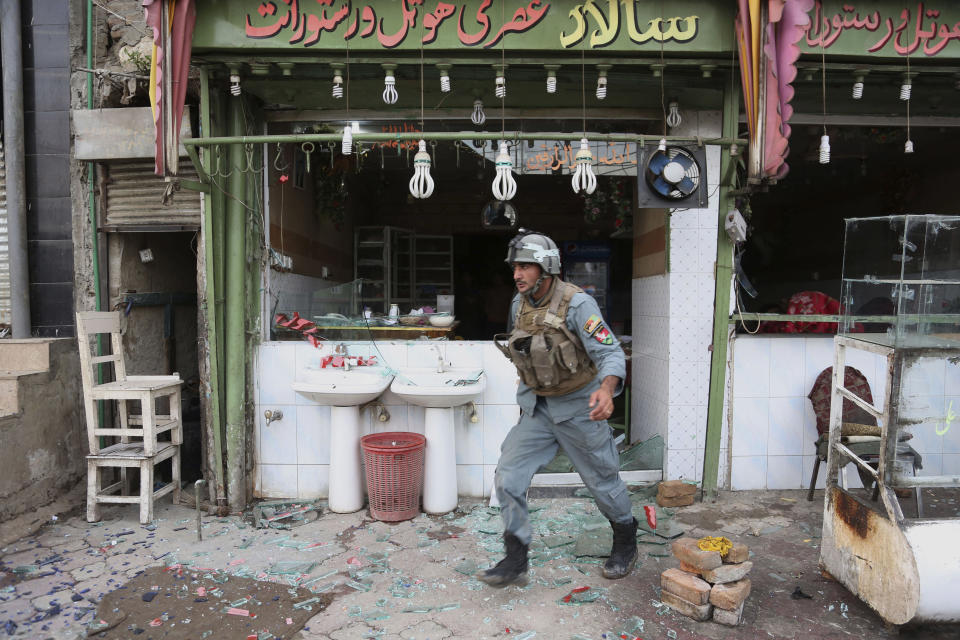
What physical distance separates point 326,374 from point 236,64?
2.44m

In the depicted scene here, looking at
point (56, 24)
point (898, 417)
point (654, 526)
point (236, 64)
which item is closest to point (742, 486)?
point (654, 526)

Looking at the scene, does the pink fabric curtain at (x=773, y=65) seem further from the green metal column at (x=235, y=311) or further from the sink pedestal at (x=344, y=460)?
the green metal column at (x=235, y=311)

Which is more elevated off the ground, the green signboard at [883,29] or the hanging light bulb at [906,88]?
the green signboard at [883,29]

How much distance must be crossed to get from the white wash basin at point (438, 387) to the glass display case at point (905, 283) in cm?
255

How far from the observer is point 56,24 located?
5.45 metres

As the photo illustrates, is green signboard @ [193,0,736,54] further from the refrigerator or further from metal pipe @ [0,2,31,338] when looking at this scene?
the refrigerator

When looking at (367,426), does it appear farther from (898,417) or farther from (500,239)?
(500,239)

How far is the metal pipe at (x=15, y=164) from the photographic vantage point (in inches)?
209

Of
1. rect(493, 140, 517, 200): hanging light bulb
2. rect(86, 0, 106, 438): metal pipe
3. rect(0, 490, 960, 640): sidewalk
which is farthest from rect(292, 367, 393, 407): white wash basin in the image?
rect(86, 0, 106, 438): metal pipe

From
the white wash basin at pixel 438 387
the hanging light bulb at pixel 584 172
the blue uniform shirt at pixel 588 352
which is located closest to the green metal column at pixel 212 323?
the white wash basin at pixel 438 387

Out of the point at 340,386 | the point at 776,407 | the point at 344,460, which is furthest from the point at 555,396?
the point at 776,407

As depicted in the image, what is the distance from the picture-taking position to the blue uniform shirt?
3262 millimetres

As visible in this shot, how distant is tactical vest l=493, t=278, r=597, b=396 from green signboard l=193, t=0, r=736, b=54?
78.5 inches

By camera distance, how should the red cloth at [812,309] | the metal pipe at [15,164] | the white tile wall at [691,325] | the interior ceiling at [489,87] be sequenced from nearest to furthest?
the interior ceiling at [489,87] → the white tile wall at [691,325] → the red cloth at [812,309] → the metal pipe at [15,164]
